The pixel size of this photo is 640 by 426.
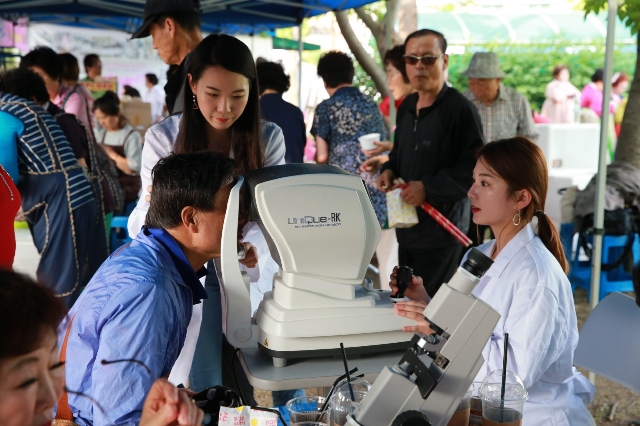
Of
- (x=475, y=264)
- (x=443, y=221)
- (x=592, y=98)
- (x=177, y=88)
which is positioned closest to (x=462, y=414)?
(x=475, y=264)

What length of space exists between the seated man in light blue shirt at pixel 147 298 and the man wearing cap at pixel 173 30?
118 cm

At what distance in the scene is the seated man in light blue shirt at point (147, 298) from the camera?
59.8 inches

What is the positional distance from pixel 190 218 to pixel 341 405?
584mm

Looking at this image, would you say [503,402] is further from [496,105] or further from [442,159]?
[496,105]

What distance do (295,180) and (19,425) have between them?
0.96 m

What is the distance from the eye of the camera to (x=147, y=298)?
1.60 meters

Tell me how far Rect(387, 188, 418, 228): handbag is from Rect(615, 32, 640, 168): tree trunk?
229cm

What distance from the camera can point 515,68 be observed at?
16.7m

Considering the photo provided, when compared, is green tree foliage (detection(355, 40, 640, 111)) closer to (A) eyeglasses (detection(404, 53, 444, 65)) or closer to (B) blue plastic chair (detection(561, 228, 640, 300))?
(B) blue plastic chair (detection(561, 228, 640, 300))

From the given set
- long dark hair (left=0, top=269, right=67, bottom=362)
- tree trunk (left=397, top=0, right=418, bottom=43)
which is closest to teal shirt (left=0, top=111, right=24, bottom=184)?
long dark hair (left=0, top=269, right=67, bottom=362)

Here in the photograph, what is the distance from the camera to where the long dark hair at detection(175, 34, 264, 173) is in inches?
97.7

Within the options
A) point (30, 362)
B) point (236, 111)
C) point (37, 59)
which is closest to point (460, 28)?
point (37, 59)

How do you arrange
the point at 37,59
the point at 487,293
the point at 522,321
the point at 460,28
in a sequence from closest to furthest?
the point at 522,321 < the point at 487,293 < the point at 37,59 < the point at 460,28

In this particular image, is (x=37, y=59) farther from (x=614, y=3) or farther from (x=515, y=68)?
(x=515, y=68)
